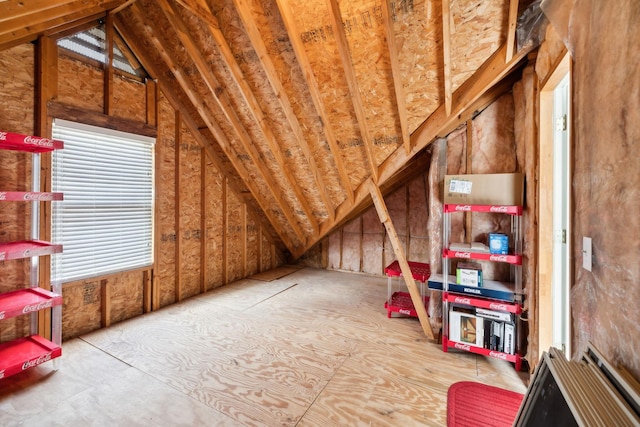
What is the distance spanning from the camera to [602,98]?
105 cm

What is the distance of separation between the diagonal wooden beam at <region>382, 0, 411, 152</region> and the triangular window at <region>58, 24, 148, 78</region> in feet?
9.99

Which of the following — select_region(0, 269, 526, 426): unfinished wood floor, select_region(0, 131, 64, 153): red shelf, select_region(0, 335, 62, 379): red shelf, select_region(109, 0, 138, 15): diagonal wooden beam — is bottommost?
select_region(0, 269, 526, 426): unfinished wood floor

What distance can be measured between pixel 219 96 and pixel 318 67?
1.30 m

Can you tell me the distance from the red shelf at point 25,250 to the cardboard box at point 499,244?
145 inches

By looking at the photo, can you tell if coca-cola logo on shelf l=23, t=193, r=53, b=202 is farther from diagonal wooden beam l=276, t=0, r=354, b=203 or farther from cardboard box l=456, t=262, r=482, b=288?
cardboard box l=456, t=262, r=482, b=288

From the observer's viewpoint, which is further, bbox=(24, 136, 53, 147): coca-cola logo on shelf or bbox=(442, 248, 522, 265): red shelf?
bbox=(442, 248, 522, 265): red shelf

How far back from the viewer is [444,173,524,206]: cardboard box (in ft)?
7.59

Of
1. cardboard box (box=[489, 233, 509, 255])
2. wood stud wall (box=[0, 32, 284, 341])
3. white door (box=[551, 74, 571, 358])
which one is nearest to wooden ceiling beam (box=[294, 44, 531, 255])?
white door (box=[551, 74, 571, 358])

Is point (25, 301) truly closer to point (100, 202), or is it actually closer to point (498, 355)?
point (100, 202)

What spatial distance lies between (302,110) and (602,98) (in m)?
2.45

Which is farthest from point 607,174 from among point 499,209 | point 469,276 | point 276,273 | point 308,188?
point 276,273

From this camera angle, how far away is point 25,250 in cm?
204

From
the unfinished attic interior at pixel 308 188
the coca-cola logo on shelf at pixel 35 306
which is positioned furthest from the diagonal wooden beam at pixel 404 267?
the coca-cola logo on shelf at pixel 35 306

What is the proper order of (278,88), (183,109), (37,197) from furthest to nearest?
(183,109) < (278,88) < (37,197)
